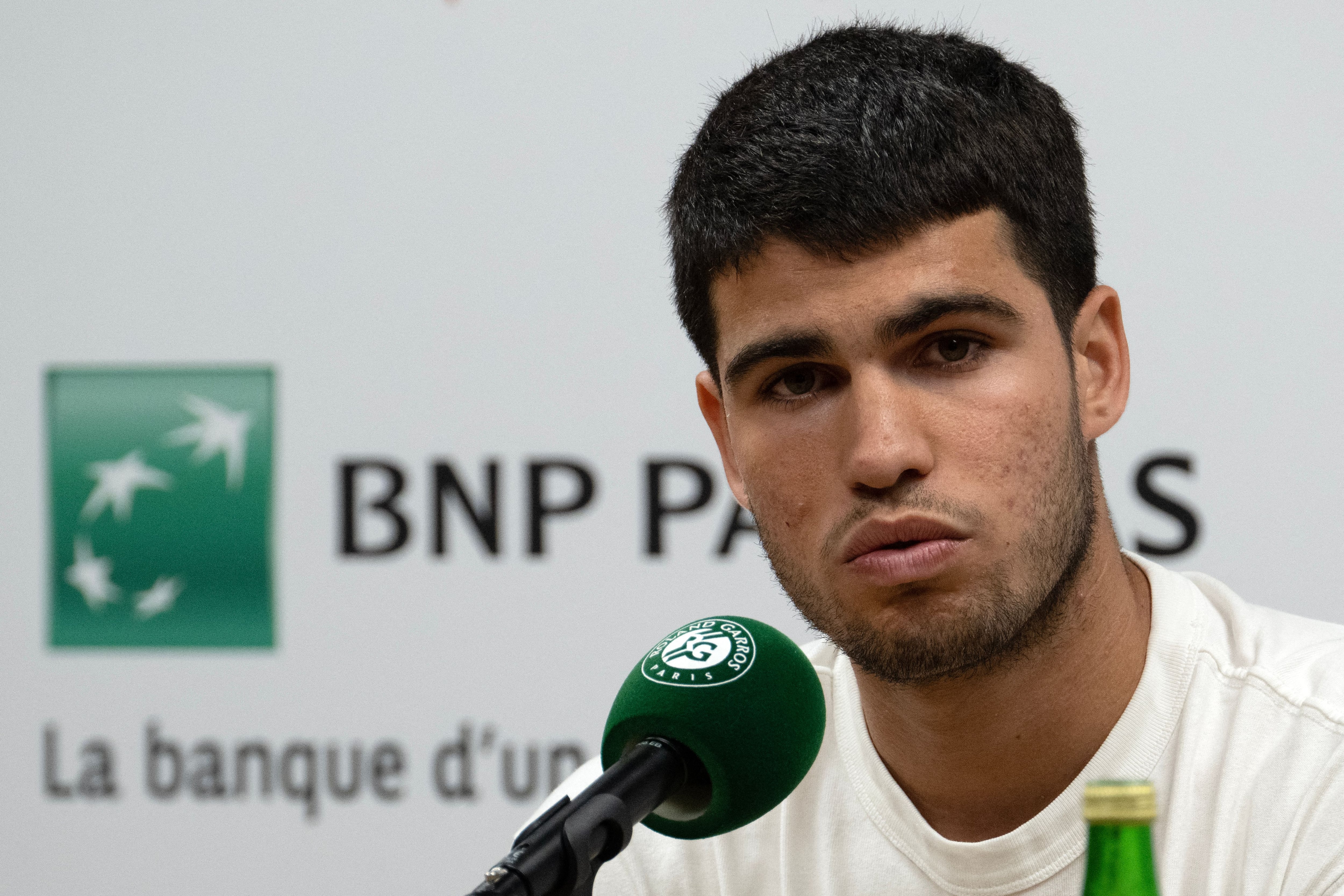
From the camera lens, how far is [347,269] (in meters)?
2.25

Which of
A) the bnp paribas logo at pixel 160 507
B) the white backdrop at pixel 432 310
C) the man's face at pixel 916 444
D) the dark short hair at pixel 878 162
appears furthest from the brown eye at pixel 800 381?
the bnp paribas logo at pixel 160 507

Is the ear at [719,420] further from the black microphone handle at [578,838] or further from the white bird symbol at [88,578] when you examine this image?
the white bird symbol at [88,578]

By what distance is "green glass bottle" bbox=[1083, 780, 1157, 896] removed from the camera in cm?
64

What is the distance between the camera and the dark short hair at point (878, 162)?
1.23 meters

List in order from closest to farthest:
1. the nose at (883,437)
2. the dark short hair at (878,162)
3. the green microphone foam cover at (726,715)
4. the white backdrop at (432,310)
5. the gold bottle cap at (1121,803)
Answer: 1. the gold bottle cap at (1121,803)
2. the green microphone foam cover at (726,715)
3. the nose at (883,437)
4. the dark short hair at (878,162)
5. the white backdrop at (432,310)

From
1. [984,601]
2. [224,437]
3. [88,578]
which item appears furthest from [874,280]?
[88,578]

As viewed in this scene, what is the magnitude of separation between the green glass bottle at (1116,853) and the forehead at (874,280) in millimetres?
602

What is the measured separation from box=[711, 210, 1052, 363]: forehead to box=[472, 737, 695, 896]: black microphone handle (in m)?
0.54

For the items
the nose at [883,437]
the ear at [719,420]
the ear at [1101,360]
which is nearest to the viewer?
the nose at [883,437]

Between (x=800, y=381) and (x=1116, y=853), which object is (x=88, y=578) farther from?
(x=1116, y=853)

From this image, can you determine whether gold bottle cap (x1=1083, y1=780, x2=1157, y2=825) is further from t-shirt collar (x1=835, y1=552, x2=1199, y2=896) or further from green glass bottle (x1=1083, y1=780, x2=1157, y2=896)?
t-shirt collar (x1=835, y1=552, x2=1199, y2=896)

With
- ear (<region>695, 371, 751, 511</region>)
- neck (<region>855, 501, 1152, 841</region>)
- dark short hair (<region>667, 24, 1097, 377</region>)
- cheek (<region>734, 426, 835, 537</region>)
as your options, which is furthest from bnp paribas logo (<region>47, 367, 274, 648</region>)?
neck (<region>855, 501, 1152, 841</region>)

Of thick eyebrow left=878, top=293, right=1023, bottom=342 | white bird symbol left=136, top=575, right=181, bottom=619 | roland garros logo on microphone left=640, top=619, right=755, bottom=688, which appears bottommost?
white bird symbol left=136, top=575, right=181, bottom=619

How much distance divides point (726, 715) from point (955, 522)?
0.36 m
